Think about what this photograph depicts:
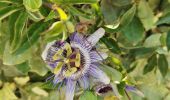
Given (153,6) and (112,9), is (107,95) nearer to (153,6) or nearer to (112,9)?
(112,9)

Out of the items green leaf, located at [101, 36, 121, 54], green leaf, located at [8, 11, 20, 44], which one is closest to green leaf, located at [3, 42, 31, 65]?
green leaf, located at [8, 11, 20, 44]

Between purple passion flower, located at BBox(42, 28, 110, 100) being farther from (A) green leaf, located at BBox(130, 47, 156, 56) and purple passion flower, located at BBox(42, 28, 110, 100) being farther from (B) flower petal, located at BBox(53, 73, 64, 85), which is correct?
(A) green leaf, located at BBox(130, 47, 156, 56)

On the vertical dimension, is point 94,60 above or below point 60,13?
below

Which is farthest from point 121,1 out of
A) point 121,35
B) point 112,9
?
point 121,35

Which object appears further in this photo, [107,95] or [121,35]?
[121,35]

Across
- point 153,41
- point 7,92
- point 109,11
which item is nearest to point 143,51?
point 153,41

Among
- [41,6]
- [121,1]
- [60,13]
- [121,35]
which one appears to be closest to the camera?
[60,13]

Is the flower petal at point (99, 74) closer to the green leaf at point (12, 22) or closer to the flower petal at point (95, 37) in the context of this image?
the flower petal at point (95, 37)
